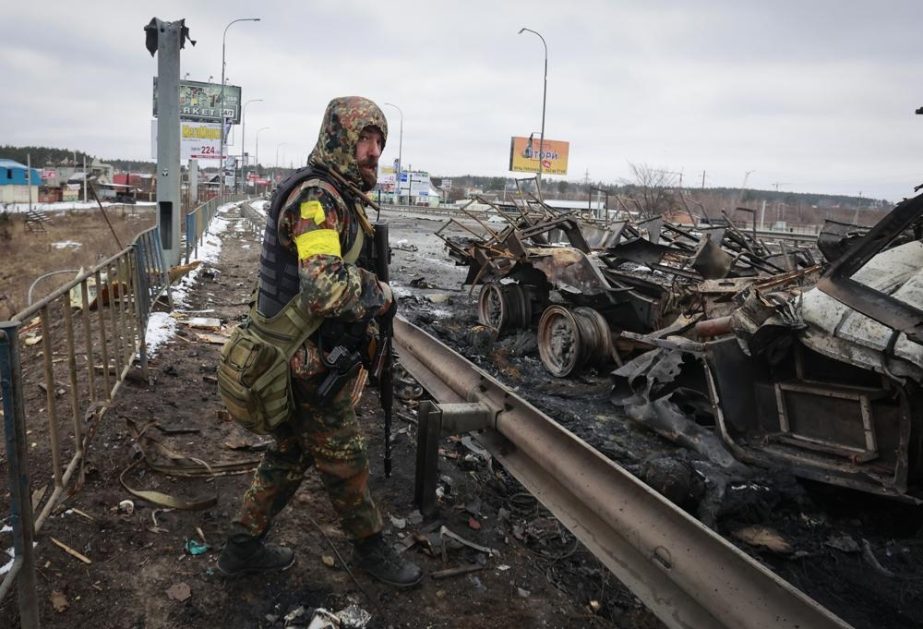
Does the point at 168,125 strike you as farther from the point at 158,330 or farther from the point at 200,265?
the point at 158,330

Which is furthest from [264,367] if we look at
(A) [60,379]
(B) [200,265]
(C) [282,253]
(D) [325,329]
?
(B) [200,265]

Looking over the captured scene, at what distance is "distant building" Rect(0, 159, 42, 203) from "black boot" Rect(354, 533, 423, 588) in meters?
36.3

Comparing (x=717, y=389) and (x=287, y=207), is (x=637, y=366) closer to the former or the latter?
(x=717, y=389)

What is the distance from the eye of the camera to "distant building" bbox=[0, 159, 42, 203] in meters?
32.9

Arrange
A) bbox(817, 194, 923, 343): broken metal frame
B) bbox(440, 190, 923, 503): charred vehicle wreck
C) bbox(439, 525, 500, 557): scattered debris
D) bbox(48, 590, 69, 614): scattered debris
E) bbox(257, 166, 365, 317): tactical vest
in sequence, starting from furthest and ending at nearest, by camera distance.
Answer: bbox(440, 190, 923, 503): charred vehicle wreck < bbox(817, 194, 923, 343): broken metal frame < bbox(439, 525, 500, 557): scattered debris < bbox(257, 166, 365, 317): tactical vest < bbox(48, 590, 69, 614): scattered debris

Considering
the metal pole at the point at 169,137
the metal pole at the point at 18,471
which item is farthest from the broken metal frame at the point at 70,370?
the metal pole at the point at 169,137

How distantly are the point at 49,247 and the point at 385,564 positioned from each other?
20547 millimetres

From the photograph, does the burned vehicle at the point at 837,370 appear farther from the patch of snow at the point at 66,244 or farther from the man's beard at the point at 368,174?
the patch of snow at the point at 66,244

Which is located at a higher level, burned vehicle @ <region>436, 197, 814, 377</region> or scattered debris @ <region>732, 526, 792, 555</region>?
burned vehicle @ <region>436, 197, 814, 377</region>

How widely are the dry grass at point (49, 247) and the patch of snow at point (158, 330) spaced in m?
5.29

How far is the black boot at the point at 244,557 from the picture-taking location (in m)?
→ 2.49

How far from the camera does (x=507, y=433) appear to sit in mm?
3072

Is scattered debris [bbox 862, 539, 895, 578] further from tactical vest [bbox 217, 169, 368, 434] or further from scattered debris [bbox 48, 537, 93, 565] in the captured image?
scattered debris [bbox 48, 537, 93, 565]

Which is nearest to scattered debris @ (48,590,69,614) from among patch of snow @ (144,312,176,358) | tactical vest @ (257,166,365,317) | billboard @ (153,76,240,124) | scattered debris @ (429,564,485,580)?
tactical vest @ (257,166,365,317)
